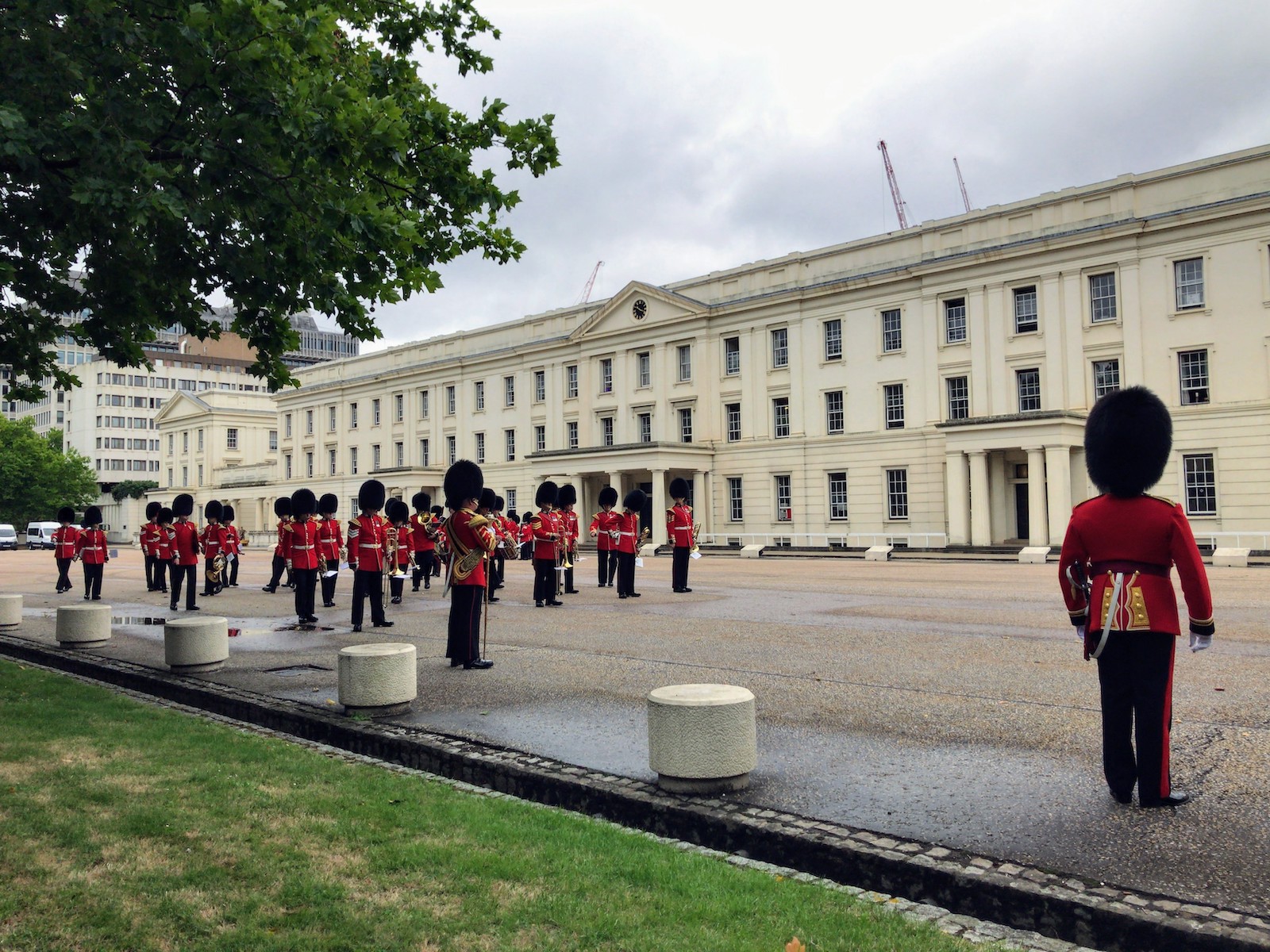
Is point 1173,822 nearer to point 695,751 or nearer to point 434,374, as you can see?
point 695,751

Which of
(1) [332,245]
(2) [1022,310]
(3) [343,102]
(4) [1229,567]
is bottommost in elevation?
(4) [1229,567]

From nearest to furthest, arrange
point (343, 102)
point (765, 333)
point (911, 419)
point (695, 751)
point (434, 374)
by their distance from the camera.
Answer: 1. point (695, 751)
2. point (343, 102)
3. point (911, 419)
4. point (765, 333)
5. point (434, 374)

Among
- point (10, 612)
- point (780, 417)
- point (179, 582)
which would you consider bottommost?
point (10, 612)

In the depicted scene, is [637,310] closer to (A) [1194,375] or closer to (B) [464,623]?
(A) [1194,375]

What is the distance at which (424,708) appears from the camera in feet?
28.2

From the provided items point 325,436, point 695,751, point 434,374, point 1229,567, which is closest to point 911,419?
point 1229,567

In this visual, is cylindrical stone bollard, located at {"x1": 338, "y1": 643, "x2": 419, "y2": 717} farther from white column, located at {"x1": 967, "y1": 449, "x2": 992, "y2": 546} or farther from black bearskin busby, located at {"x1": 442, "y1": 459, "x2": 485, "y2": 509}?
white column, located at {"x1": 967, "y1": 449, "x2": 992, "y2": 546}

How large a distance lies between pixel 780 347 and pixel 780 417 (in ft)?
10.9

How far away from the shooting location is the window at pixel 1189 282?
116 ft

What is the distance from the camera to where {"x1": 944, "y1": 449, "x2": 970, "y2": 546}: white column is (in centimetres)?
3916

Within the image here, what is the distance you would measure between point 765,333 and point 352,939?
1802 inches

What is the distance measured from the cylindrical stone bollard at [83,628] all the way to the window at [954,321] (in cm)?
3544

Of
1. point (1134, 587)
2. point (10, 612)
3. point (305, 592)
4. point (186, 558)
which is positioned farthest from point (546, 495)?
point (1134, 587)

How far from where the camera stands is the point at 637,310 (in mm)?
53562
